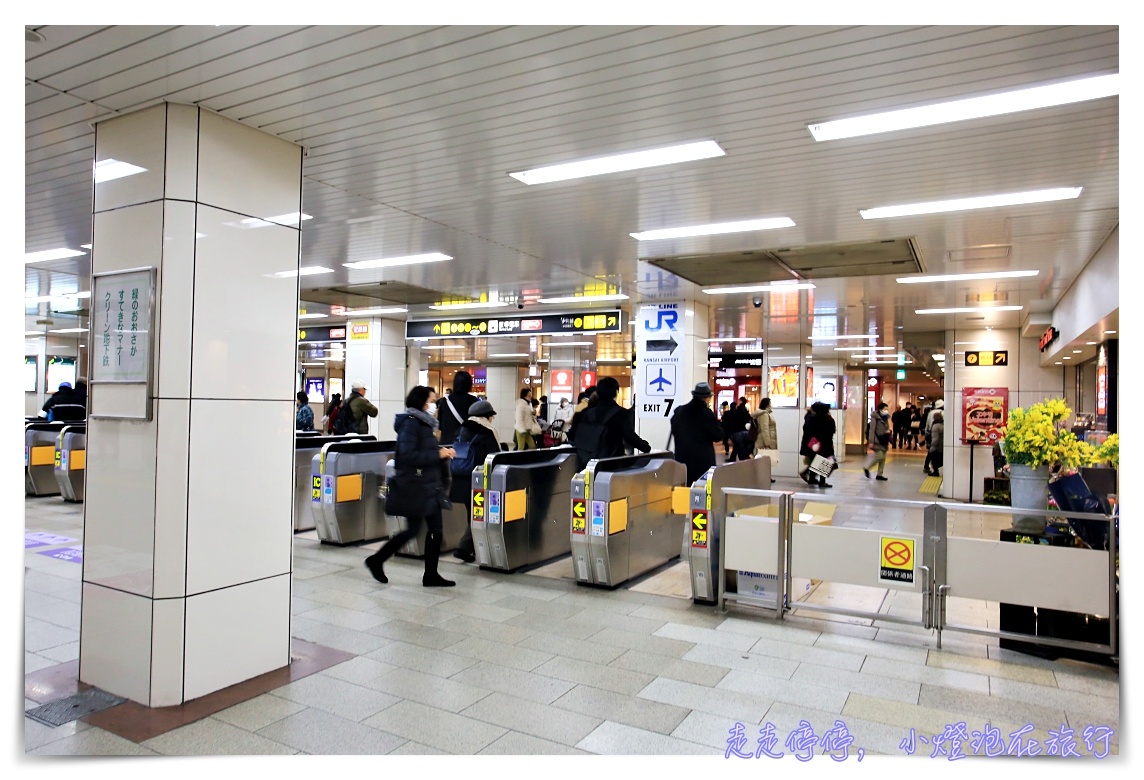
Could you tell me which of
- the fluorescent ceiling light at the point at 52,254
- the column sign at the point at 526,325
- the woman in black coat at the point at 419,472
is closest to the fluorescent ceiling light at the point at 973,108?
the woman in black coat at the point at 419,472

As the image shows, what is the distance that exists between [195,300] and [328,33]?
5.02ft

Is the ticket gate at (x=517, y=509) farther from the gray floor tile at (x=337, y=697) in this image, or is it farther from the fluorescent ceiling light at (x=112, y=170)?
the fluorescent ceiling light at (x=112, y=170)

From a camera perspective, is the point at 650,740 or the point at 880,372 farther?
the point at 880,372

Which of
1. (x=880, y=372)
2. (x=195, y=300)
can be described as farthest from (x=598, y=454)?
(x=880, y=372)

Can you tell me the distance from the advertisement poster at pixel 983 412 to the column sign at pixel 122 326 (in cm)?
1324

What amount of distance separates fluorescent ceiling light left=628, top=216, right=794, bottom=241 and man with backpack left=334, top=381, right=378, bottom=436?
203 inches

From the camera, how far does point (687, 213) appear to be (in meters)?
6.11

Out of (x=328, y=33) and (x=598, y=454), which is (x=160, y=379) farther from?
(x=598, y=454)

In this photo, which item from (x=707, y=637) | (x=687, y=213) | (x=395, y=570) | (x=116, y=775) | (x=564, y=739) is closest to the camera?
(x=116, y=775)

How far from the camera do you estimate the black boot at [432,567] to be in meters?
6.11

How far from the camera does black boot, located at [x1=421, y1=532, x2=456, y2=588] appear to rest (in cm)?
611

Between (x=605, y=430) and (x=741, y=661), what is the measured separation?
10.6 feet

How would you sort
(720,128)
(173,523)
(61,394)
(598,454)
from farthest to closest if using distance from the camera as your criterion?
(61,394)
(598,454)
(720,128)
(173,523)

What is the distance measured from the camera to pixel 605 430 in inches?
293
